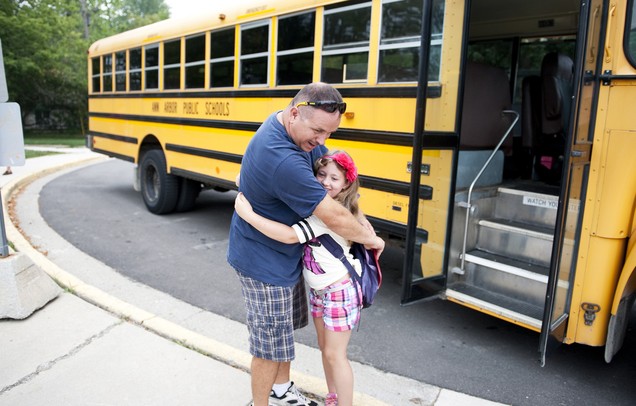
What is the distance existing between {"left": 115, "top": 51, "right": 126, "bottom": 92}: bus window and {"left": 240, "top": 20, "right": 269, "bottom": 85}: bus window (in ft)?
10.4

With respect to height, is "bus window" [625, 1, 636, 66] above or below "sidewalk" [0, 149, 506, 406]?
above

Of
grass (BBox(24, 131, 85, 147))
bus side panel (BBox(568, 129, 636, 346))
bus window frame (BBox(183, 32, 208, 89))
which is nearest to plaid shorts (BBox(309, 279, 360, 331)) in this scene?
bus side panel (BBox(568, 129, 636, 346))

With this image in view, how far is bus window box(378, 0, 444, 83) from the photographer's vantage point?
3559mm

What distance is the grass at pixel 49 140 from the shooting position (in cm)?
1516

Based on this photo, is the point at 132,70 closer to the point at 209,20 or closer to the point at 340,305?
the point at 209,20

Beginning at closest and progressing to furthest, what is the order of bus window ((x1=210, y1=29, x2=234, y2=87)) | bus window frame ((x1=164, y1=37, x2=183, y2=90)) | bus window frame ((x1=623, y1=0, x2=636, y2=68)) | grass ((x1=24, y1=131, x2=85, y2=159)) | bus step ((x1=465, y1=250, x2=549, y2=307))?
1. bus window frame ((x1=623, y1=0, x2=636, y2=68))
2. bus step ((x1=465, y1=250, x2=549, y2=307))
3. bus window ((x1=210, y1=29, x2=234, y2=87))
4. bus window frame ((x1=164, y1=37, x2=183, y2=90))
5. grass ((x1=24, y1=131, x2=85, y2=159))

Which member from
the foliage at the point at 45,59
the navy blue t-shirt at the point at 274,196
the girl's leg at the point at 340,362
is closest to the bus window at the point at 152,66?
the navy blue t-shirt at the point at 274,196

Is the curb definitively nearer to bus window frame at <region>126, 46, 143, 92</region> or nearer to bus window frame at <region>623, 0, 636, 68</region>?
bus window frame at <region>623, 0, 636, 68</region>

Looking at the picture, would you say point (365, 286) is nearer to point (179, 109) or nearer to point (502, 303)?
point (502, 303)

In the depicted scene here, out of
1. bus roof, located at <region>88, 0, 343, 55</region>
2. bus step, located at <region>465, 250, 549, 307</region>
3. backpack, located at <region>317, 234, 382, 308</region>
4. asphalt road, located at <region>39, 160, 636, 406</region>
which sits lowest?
asphalt road, located at <region>39, 160, 636, 406</region>

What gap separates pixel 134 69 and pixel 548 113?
5589 mm

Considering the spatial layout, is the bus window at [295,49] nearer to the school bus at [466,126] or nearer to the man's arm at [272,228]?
the school bus at [466,126]

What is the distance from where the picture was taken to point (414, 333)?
11.9ft

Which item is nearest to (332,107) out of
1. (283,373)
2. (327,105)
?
(327,105)
